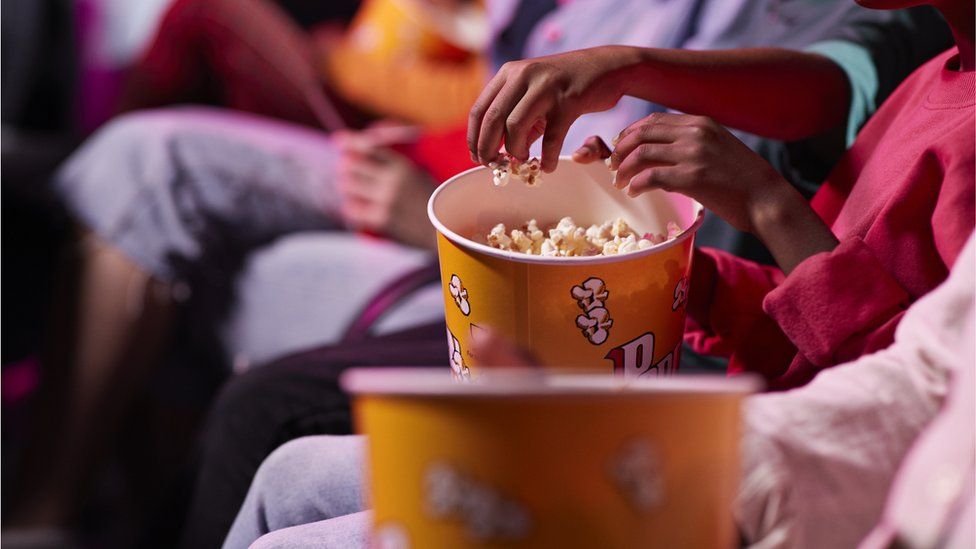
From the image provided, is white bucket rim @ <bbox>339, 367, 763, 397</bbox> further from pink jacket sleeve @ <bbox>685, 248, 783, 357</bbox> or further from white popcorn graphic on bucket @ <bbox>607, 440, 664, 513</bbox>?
pink jacket sleeve @ <bbox>685, 248, 783, 357</bbox>

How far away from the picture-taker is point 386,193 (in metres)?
1.23

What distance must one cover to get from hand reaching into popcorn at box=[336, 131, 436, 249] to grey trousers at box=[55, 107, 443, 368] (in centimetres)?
3

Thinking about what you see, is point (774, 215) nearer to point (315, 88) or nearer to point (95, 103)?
point (315, 88)

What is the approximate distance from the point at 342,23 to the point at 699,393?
4.33ft

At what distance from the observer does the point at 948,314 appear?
455 mm

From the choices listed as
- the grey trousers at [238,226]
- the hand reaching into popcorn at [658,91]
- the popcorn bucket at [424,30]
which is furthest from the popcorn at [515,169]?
the popcorn bucket at [424,30]

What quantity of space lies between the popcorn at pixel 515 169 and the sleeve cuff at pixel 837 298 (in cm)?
18

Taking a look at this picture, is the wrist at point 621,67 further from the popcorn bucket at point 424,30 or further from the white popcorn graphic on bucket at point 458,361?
the popcorn bucket at point 424,30

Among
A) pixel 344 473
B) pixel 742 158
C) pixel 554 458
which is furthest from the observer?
pixel 344 473

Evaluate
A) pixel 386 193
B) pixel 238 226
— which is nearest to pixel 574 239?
pixel 386 193

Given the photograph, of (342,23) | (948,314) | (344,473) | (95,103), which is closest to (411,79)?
(342,23)

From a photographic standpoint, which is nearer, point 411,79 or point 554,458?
point 554,458

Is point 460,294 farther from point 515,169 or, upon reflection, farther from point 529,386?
point 529,386

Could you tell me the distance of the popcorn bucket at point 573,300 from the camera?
0.55m
